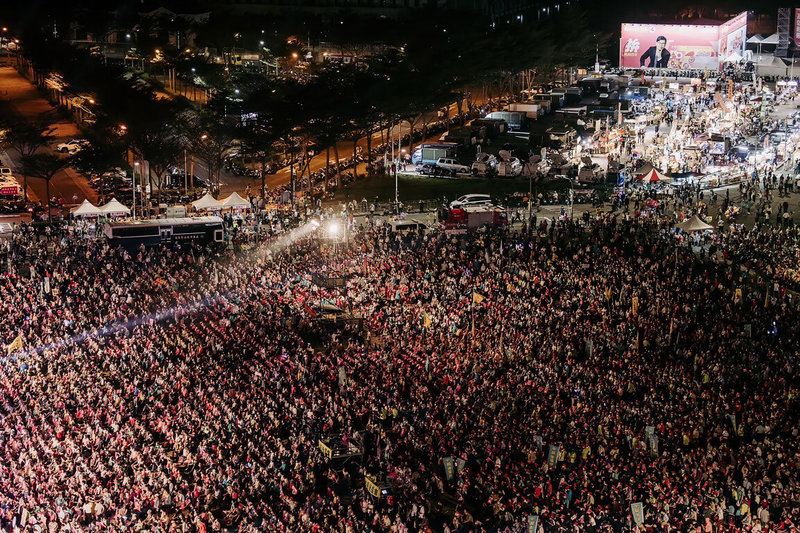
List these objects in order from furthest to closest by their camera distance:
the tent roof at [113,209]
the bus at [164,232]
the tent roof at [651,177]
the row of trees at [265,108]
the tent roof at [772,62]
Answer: the tent roof at [772,62] < the row of trees at [265,108] < the tent roof at [651,177] < the tent roof at [113,209] < the bus at [164,232]

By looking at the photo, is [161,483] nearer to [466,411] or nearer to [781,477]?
[466,411]

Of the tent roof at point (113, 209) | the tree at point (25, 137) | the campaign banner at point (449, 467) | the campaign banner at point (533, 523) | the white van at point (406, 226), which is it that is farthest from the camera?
the tree at point (25, 137)

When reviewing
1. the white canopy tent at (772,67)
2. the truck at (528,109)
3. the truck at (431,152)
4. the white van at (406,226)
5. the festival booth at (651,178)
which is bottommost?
the white van at (406,226)

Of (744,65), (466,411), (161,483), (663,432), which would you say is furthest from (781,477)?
(744,65)

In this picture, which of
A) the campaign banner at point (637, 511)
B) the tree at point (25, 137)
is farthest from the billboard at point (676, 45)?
the campaign banner at point (637, 511)

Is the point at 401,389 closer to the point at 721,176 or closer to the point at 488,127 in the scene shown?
the point at 721,176

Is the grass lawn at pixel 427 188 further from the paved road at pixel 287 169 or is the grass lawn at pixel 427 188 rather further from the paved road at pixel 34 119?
the paved road at pixel 34 119
